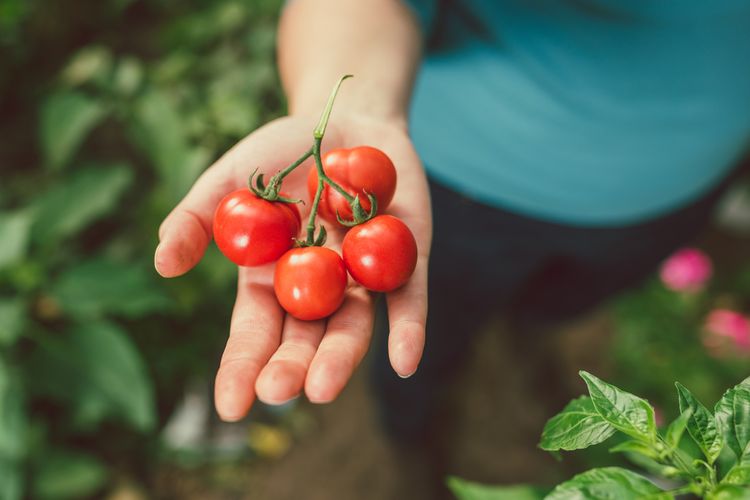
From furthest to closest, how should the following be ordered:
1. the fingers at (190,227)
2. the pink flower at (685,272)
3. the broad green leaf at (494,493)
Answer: the pink flower at (685,272) → the fingers at (190,227) → the broad green leaf at (494,493)

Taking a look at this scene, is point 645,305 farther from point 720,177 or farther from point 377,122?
point 377,122

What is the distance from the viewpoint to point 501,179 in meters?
1.59

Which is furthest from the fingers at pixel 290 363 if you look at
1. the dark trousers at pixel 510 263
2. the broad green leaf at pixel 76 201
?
the broad green leaf at pixel 76 201

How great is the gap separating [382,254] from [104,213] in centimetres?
153

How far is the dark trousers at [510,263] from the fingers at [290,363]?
726 millimetres

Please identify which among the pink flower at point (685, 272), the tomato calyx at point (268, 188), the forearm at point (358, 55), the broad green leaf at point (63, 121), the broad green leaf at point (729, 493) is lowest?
the pink flower at point (685, 272)

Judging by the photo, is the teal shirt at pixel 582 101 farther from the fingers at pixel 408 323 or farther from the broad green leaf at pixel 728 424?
the broad green leaf at pixel 728 424

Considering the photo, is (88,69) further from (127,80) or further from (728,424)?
(728,424)

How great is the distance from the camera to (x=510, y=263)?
1807mm

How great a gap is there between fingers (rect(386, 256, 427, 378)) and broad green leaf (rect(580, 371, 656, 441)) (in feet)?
1.07

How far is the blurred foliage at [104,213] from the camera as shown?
1979 millimetres

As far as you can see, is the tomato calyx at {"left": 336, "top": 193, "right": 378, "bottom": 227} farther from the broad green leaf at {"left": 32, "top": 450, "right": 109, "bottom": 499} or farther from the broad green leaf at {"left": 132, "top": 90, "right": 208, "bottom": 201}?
the broad green leaf at {"left": 32, "top": 450, "right": 109, "bottom": 499}

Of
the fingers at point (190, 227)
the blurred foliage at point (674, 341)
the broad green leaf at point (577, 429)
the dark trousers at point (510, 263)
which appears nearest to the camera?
the broad green leaf at point (577, 429)

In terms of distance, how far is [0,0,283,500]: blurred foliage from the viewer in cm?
198
